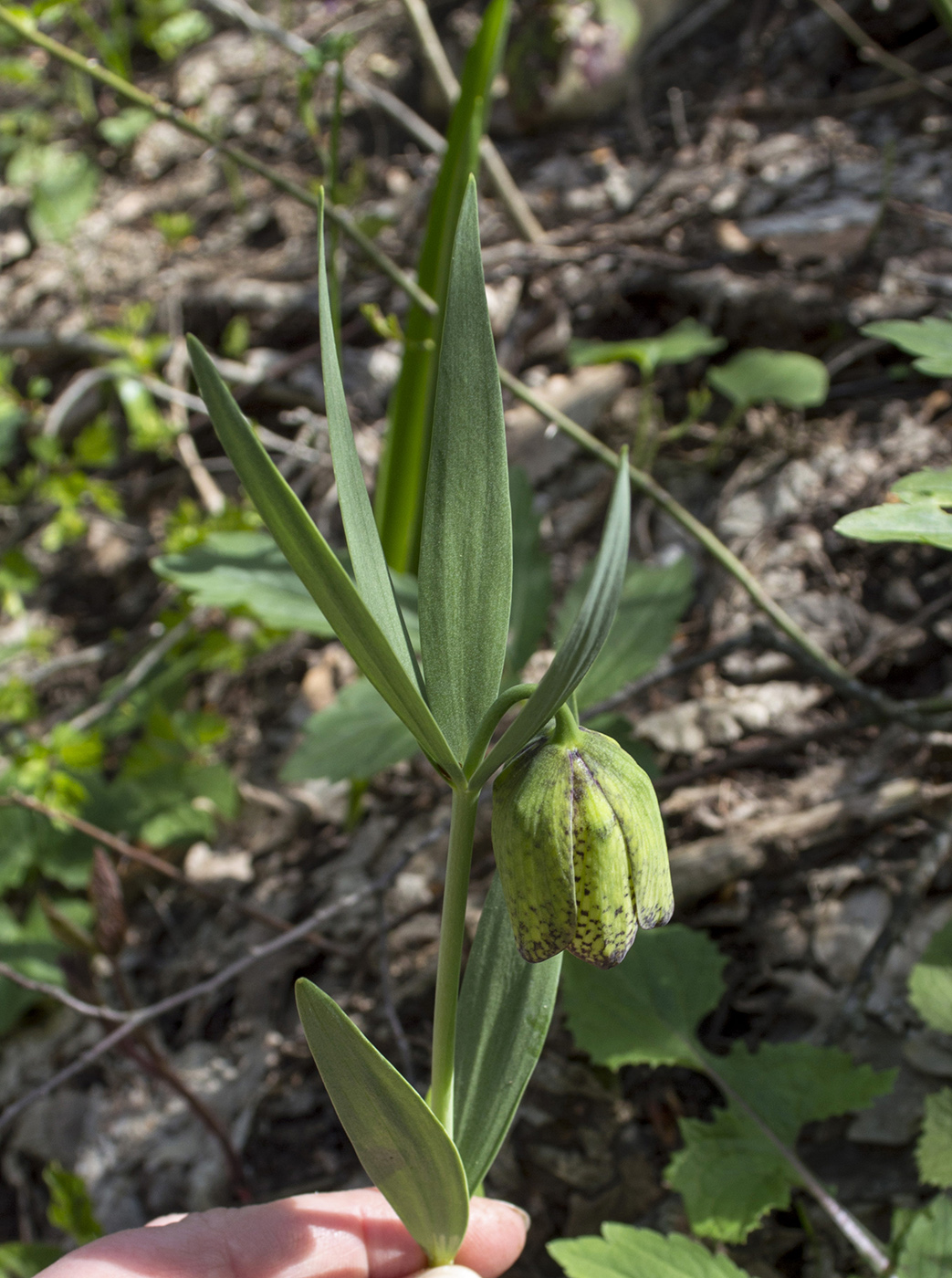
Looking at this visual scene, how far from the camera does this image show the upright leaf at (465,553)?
26.4 inches

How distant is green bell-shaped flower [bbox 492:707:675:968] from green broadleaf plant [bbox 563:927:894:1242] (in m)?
0.50

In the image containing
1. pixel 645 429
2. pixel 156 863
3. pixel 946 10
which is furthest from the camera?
pixel 645 429

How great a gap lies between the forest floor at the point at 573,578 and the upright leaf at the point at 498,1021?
444mm

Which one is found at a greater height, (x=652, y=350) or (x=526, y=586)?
(x=652, y=350)

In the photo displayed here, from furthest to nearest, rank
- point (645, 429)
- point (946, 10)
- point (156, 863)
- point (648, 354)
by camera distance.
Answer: point (645, 429) < point (648, 354) < point (156, 863) < point (946, 10)

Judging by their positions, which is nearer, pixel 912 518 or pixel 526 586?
pixel 912 518

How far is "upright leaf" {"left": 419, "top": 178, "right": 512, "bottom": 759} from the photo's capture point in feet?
2.20

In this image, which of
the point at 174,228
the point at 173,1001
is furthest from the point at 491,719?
the point at 174,228

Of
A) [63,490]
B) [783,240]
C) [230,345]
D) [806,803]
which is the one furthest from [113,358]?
[806,803]

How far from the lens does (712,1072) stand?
1.07 m

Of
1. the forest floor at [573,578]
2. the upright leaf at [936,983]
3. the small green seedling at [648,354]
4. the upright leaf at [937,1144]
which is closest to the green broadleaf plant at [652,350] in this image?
the small green seedling at [648,354]

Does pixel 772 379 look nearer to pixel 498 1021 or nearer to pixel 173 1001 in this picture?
pixel 498 1021

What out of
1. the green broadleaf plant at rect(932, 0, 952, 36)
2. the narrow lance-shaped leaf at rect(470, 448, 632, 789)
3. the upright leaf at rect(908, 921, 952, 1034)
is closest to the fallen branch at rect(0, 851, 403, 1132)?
the upright leaf at rect(908, 921, 952, 1034)

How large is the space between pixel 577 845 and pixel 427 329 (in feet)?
3.95
